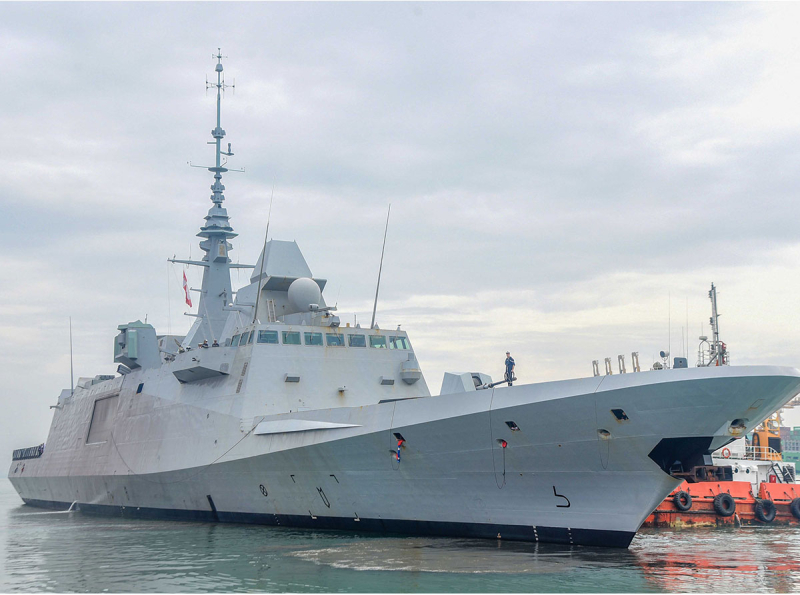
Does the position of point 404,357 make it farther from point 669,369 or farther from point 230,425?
point 669,369

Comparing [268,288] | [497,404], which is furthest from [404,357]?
[497,404]

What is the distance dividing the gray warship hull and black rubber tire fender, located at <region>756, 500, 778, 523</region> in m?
10.4

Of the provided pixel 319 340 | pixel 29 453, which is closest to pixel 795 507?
pixel 319 340

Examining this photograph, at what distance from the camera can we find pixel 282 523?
17.2 meters

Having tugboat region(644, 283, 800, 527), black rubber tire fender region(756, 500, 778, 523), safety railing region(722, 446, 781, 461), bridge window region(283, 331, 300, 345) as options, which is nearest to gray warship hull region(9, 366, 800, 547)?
bridge window region(283, 331, 300, 345)

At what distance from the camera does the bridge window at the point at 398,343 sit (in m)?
20.1

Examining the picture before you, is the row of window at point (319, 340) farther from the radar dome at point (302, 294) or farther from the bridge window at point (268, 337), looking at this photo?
the radar dome at point (302, 294)

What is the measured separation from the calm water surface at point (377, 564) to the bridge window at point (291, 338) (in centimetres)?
412

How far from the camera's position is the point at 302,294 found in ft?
67.6

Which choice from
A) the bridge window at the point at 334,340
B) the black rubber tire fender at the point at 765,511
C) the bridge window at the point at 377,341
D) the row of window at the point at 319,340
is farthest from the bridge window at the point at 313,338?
the black rubber tire fender at the point at 765,511

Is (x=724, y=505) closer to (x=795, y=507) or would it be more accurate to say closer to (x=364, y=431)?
(x=795, y=507)

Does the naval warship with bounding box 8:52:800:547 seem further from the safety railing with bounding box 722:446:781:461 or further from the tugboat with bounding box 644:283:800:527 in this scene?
the safety railing with bounding box 722:446:781:461

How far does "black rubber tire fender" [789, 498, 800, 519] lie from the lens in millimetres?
22016

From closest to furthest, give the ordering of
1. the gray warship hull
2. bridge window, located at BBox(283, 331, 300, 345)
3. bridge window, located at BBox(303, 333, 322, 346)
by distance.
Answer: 1. the gray warship hull
2. bridge window, located at BBox(283, 331, 300, 345)
3. bridge window, located at BBox(303, 333, 322, 346)
